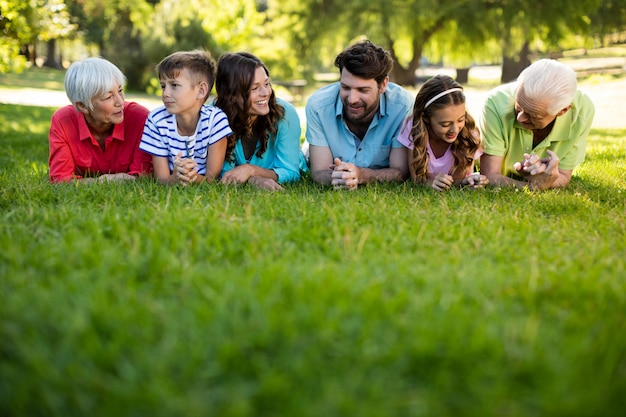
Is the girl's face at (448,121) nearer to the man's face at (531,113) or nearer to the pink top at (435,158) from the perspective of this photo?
the pink top at (435,158)

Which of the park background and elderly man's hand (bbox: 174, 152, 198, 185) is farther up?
elderly man's hand (bbox: 174, 152, 198, 185)

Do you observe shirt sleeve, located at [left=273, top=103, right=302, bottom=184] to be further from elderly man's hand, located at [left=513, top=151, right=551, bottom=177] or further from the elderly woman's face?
elderly man's hand, located at [left=513, top=151, right=551, bottom=177]

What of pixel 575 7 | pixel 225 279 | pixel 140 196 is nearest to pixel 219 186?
pixel 140 196

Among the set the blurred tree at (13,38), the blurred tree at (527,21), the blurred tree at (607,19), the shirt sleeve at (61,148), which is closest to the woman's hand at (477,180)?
the shirt sleeve at (61,148)

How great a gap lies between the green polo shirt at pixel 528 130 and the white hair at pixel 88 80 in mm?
3100

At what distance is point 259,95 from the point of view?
4.96 m

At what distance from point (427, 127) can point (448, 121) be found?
25 cm

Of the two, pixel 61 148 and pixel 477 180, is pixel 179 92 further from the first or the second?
pixel 477 180

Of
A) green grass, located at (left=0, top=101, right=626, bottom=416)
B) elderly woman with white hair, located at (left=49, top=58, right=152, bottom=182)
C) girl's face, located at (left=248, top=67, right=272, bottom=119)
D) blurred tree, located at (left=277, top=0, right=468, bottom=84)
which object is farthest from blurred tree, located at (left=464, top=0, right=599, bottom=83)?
green grass, located at (left=0, top=101, right=626, bottom=416)

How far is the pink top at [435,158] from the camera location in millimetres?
4973

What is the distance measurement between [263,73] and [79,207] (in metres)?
2.01

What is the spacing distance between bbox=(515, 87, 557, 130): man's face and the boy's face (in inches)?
101

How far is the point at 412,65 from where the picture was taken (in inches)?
981

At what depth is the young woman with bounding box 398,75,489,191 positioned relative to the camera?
463cm
